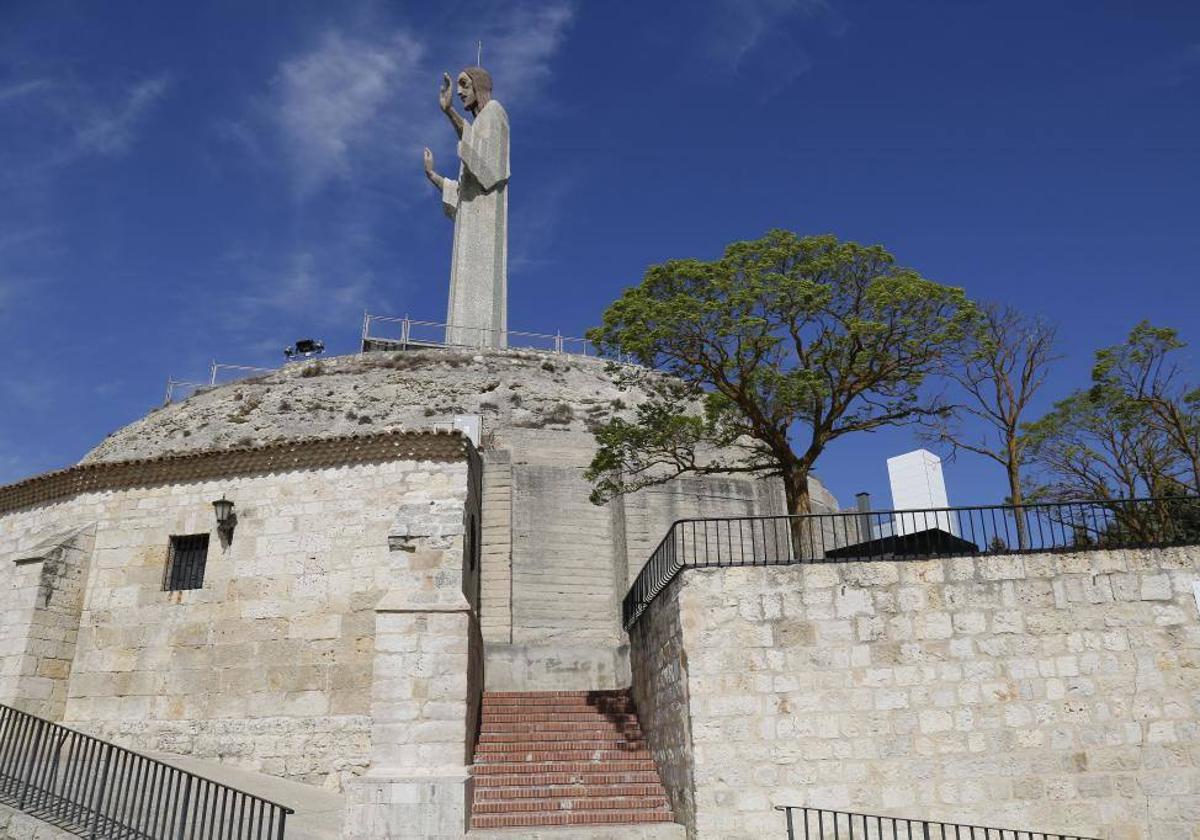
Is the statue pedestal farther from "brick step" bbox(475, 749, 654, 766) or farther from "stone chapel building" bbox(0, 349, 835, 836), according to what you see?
"brick step" bbox(475, 749, 654, 766)

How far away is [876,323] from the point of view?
39.7 ft

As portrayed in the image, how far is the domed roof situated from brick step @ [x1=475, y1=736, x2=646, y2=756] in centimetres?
1031

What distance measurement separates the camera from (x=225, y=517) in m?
13.3

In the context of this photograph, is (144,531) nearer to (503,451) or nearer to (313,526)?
(313,526)

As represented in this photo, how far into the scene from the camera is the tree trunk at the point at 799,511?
460 inches

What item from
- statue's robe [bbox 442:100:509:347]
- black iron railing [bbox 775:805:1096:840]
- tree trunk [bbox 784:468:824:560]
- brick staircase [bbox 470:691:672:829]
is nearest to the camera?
black iron railing [bbox 775:805:1096:840]

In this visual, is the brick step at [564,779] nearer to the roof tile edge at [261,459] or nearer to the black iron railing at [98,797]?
the black iron railing at [98,797]

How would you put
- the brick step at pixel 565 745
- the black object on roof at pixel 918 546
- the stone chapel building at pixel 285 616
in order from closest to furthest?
the black object on roof at pixel 918 546 < the stone chapel building at pixel 285 616 < the brick step at pixel 565 745

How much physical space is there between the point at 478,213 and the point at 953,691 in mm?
29335

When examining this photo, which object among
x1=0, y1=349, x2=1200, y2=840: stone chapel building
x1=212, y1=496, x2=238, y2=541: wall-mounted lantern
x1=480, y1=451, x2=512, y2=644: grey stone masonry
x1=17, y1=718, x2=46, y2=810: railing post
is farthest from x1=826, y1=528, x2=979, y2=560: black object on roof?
x1=17, y1=718, x2=46, y2=810: railing post

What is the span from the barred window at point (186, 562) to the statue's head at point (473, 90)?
1132 inches

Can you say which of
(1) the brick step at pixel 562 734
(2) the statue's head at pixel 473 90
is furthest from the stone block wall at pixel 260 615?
(2) the statue's head at pixel 473 90

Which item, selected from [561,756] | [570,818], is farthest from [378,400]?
[570,818]

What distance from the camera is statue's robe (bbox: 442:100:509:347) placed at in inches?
1302
